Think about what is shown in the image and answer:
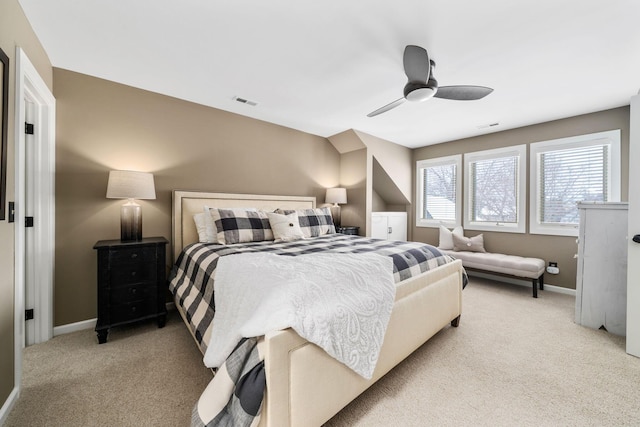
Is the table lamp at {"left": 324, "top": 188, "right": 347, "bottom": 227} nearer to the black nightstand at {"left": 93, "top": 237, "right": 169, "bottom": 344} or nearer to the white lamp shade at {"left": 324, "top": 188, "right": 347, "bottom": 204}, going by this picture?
the white lamp shade at {"left": 324, "top": 188, "right": 347, "bottom": 204}

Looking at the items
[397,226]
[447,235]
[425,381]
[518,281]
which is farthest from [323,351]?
[397,226]

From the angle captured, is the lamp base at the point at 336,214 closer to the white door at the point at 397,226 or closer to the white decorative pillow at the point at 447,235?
the white door at the point at 397,226

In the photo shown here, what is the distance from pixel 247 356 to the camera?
1097mm

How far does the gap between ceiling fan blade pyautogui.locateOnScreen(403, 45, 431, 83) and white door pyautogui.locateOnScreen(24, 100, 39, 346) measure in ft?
10.2

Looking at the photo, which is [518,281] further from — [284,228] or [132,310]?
[132,310]

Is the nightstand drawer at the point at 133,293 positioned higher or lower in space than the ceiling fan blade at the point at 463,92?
lower

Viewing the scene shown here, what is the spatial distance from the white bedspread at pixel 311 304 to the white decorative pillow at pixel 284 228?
109 centimetres

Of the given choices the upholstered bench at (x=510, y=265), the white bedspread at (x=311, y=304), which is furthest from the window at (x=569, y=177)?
the white bedspread at (x=311, y=304)

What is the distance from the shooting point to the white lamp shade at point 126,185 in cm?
232

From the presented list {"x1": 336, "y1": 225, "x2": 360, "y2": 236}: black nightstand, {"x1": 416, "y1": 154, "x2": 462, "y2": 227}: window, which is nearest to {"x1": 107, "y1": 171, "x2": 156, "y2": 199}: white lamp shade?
{"x1": 336, "y1": 225, "x2": 360, "y2": 236}: black nightstand

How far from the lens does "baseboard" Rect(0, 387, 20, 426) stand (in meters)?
1.35

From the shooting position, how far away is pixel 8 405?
1411mm

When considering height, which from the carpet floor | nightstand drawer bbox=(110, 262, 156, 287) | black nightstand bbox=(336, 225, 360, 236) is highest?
black nightstand bbox=(336, 225, 360, 236)

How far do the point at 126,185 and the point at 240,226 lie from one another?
1095 mm
